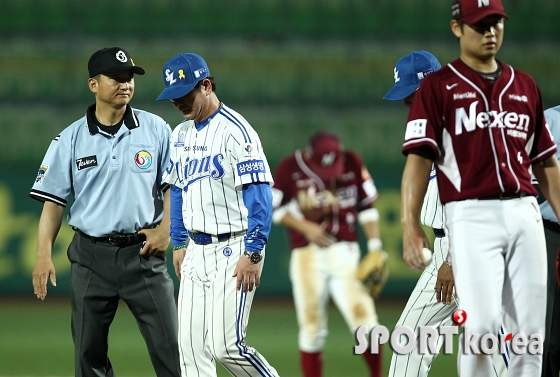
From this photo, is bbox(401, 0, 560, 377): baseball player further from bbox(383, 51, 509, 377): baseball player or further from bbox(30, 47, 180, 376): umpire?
bbox(30, 47, 180, 376): umpire

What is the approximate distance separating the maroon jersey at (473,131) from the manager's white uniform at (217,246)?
3.57 feet

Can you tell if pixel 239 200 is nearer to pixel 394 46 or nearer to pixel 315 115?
pixel 315 115

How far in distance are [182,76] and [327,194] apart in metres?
3.82

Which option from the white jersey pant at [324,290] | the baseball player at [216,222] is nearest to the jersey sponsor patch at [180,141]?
the baseball player at [216,222]

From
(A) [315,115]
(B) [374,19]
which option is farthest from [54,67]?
(B) [374,19]

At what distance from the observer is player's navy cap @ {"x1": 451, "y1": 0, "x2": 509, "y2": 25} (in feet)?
10.5

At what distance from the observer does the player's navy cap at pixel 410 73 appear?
426cm

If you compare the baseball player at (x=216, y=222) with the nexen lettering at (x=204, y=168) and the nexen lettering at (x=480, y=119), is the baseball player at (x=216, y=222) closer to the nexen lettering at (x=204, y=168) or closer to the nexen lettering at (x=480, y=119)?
the nexen lettering at (x=204, y=168)

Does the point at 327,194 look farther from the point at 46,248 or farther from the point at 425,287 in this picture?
the point at 46,248

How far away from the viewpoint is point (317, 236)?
23.4 feet

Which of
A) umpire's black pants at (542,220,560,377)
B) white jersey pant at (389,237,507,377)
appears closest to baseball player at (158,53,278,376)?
white jersey pant at (389,237,507,377)

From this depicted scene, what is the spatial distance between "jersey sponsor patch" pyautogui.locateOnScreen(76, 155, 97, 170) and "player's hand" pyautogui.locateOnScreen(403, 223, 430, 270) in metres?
1.94

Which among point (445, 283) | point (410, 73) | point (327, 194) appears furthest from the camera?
point (327, 194)

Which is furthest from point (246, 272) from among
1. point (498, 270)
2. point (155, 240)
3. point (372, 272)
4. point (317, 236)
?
point (317, 236)
